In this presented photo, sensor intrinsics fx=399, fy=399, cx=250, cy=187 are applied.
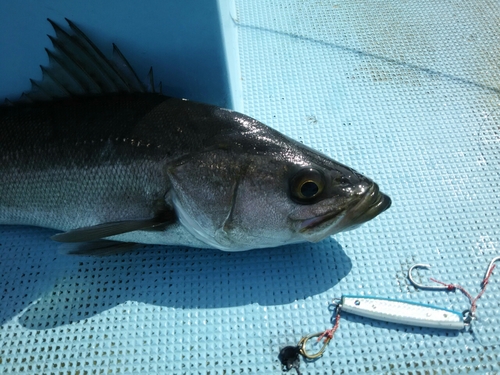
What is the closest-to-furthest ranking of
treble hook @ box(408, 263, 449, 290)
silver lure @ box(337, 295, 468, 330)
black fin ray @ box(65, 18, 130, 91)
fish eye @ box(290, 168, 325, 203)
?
fish eye @ box(290, 168, 325, 203)
silver lure @ box(337, 295, 468, 330)
treble hook @ box(408, 263, 449, 290)
black fin ray @ box(65, 18, 130, 91)

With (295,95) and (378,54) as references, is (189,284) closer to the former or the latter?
(295,95)

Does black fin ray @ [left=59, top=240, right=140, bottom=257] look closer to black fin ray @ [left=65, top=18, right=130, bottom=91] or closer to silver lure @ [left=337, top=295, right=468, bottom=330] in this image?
black fin ray @ [left=65, top=18, right=130, bottom=91]

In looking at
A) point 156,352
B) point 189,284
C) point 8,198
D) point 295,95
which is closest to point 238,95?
point 295,95

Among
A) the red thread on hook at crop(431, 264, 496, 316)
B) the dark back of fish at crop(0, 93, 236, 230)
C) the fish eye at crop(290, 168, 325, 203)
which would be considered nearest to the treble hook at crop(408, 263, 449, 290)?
the red thread on hook at crop(431, 264, 496, 316)

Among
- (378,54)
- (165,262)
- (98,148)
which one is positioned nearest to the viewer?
(98,148)

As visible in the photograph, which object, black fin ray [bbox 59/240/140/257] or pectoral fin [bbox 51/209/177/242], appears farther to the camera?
black fin ray [bbox 59/240/140/257]

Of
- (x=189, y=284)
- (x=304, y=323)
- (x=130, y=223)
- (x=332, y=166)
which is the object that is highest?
(x=332, y=166)

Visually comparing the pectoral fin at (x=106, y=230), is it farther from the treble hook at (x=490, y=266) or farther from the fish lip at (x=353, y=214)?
the treble hook at (x=490, y=266)

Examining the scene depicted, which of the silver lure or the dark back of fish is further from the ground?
the dark back of fish
